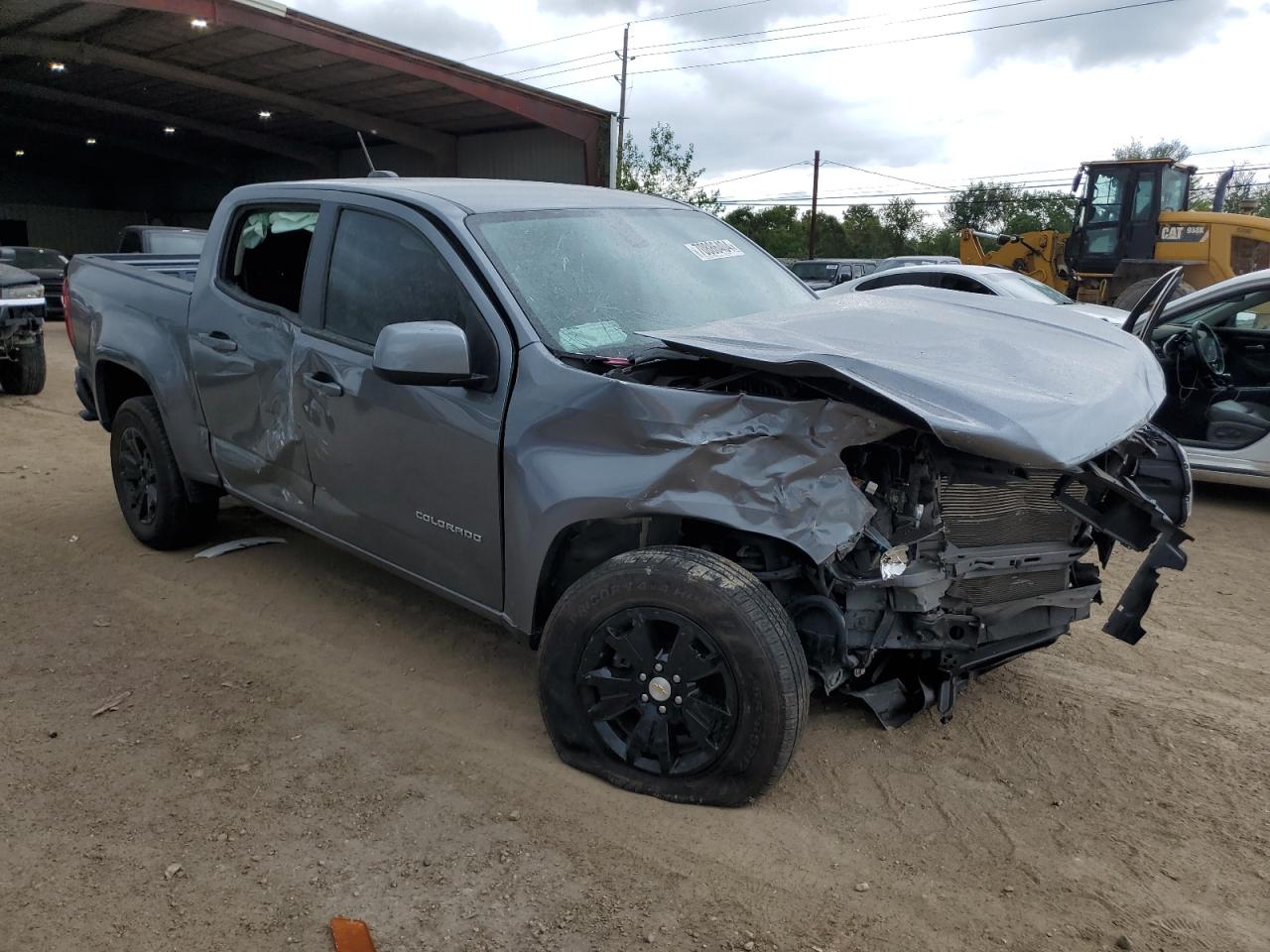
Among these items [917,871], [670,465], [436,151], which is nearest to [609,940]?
[917,871]

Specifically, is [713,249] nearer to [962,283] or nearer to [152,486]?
[152,486]

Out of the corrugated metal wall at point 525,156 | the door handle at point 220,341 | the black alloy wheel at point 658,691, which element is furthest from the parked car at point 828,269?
the black alloy wheel at point 658,691

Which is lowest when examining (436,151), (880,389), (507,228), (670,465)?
(670,465)

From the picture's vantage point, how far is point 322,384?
399cm

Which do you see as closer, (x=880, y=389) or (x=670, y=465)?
(x=880, y=389)

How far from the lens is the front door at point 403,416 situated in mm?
3455

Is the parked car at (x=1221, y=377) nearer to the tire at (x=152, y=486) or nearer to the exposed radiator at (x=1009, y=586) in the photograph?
the exposed radiator at (x=1009, y=586)

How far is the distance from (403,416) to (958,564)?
1992 mm

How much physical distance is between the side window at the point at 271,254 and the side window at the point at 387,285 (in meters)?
0.27

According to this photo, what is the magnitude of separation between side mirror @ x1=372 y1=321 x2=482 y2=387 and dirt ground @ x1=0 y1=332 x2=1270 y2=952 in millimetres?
1304

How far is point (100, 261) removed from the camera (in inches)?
224

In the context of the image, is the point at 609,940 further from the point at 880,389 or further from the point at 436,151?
the point at 436,151

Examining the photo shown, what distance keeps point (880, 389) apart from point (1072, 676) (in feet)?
6.86

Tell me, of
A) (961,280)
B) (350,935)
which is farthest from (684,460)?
(961,280)
